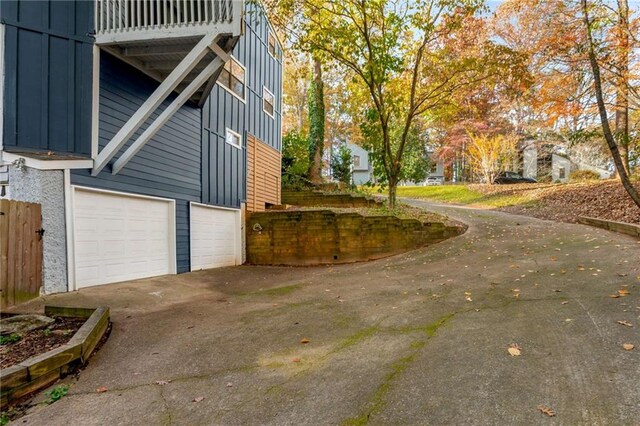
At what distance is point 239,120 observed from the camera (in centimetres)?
1102

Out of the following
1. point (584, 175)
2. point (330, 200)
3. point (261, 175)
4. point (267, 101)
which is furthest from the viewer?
point (584, 175)

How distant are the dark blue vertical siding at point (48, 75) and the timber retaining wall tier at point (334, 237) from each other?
5.50m

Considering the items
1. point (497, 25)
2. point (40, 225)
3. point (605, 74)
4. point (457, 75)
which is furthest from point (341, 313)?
point (497, 25)

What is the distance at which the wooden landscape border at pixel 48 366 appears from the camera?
2.87 m

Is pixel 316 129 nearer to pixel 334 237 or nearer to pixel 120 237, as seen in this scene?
pixel 334 237

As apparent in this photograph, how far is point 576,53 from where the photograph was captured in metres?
9.25

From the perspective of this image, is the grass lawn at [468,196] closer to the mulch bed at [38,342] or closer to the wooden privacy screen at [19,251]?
the mulch bed at [38,342]

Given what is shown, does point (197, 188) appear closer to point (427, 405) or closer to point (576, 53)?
point (427, 405)

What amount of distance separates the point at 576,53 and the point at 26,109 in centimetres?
1159

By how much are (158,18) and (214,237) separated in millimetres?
5463

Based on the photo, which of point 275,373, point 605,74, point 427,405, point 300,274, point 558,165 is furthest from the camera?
point 558,165

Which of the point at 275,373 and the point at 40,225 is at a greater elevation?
the point at 40,225

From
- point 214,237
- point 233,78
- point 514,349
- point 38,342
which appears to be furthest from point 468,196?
point 38,342

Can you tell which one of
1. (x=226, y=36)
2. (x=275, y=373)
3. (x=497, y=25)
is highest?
(x=497, y=25)
